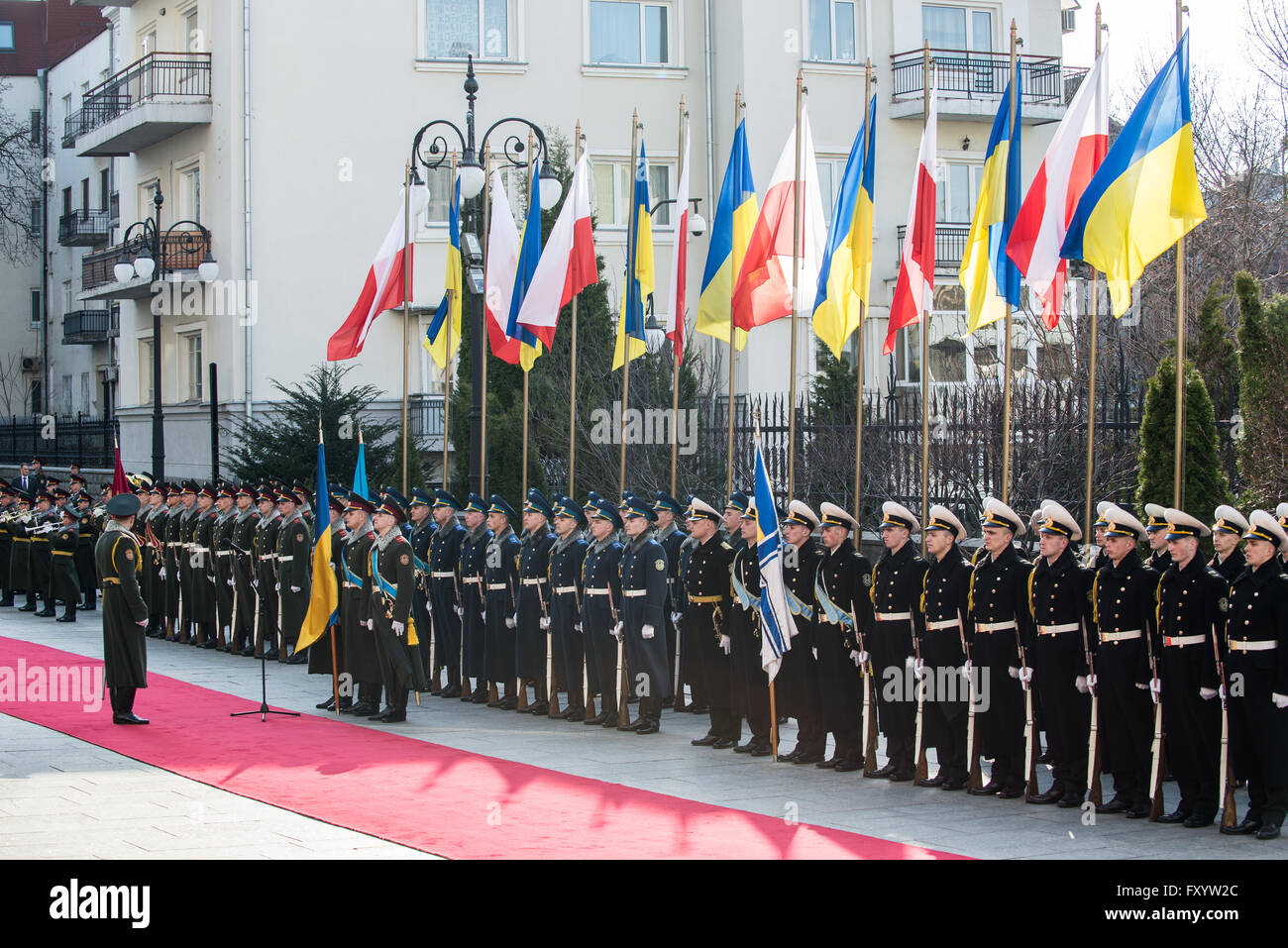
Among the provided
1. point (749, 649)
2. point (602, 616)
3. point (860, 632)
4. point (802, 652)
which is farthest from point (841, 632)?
point (602, 616)

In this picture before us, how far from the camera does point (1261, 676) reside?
934 cm

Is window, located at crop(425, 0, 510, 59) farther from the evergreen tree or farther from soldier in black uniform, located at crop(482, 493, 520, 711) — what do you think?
the evergreen tree

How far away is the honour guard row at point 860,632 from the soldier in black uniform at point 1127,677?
0.01m

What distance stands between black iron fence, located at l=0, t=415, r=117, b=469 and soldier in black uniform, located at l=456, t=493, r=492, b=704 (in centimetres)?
1959

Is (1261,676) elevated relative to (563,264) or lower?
lower

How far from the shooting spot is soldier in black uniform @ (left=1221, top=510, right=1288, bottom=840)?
30.2 feet

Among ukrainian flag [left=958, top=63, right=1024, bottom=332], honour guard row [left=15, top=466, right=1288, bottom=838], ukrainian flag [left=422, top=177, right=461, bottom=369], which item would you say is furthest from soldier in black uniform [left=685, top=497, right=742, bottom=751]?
ukrainian flag [left=422, top=177, right=461, bottom=369]

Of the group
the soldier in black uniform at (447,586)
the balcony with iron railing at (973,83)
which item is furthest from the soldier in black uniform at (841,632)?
the balcony with iron railing at (973,83)

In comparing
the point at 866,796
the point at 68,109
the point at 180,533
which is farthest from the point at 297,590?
the point at 68,109

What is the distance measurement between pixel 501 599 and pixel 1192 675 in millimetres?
6990

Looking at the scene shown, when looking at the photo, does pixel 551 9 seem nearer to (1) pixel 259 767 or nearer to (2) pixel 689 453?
(2) pixel 689 453

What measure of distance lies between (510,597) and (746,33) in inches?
717

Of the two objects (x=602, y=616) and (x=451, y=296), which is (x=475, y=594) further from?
(x=451, y=296)

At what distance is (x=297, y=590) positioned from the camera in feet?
57.6
